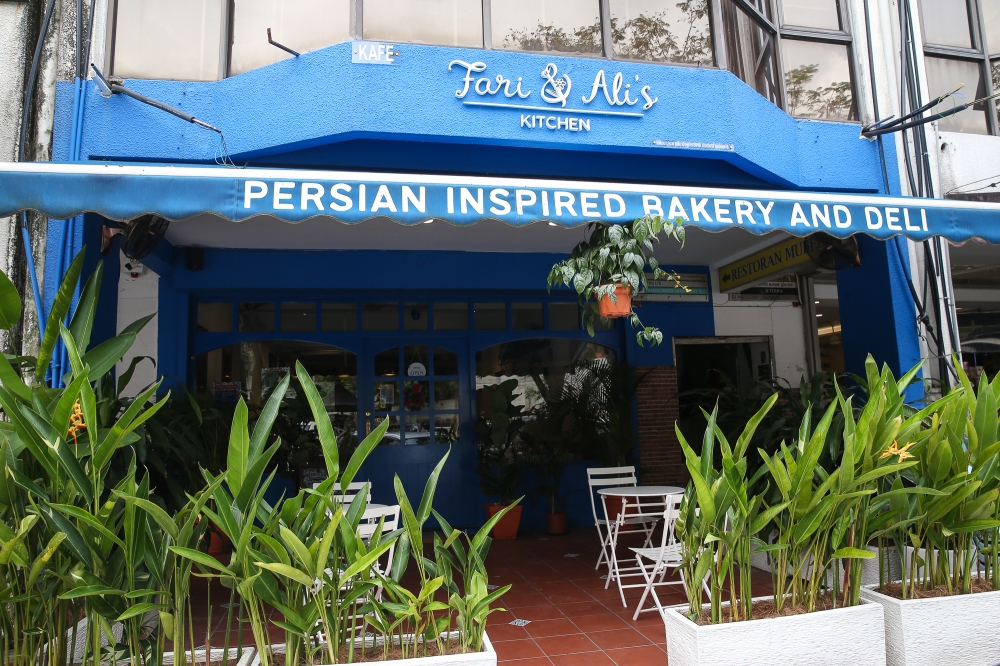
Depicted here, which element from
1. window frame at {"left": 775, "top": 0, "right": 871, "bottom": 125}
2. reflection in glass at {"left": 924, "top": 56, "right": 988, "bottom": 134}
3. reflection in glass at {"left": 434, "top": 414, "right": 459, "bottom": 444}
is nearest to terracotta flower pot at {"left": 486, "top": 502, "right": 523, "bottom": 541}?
reflection in glass at {"left": 434, "top": 414, "right": 459, "bottom": 444}

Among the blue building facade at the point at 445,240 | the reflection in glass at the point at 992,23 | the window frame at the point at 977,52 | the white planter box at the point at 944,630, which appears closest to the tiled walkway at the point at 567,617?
the white planter box at the point at 944,630

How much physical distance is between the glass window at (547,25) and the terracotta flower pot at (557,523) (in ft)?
15.7

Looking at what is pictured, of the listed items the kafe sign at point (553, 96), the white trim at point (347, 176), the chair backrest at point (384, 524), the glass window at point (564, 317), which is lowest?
the chair backrest at point (384, 524)

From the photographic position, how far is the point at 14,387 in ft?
10.2

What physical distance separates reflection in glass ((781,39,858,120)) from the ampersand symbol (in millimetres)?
2559

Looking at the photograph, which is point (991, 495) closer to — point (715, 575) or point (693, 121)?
point (715, 575)

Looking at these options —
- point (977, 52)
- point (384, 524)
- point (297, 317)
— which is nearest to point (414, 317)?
point (297, 317)

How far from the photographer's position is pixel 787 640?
329 centimetres

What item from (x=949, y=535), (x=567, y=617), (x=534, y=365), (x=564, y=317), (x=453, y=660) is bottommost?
(x=567, y=617)

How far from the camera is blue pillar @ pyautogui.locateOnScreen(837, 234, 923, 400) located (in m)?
6.12

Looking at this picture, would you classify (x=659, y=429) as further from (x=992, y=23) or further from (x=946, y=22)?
(x=992, y=23)

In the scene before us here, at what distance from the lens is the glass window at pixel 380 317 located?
778 cm

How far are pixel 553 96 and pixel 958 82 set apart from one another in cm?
479

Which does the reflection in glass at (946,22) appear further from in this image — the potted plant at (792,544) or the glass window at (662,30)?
the potted plant at (792,544)
